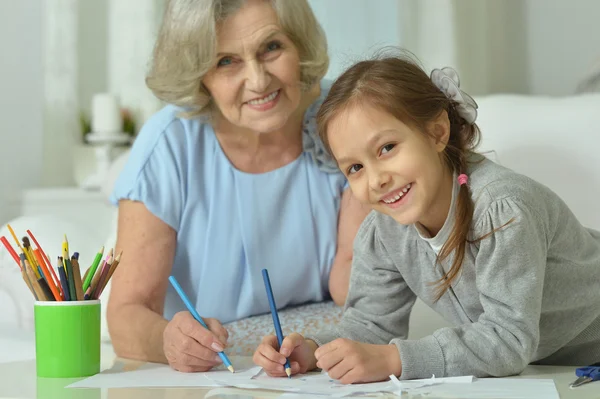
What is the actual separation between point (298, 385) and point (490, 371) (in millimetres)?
231

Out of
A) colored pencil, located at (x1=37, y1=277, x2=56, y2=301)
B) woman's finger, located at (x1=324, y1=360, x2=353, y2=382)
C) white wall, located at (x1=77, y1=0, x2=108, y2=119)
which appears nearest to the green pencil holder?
colored pencil, located at (x1=37, y1=277, x2=56, y2=301)

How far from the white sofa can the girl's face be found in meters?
0.38

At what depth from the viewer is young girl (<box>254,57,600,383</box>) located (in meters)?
1.04

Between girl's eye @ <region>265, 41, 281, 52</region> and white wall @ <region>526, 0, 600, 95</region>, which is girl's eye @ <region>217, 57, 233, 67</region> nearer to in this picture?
girl's eye @ <region>265, 41, 281, 52</region>

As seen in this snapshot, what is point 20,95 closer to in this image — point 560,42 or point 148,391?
point 560,42

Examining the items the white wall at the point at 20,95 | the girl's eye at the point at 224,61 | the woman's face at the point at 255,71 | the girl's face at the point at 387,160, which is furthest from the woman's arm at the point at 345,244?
the white wall at the point at 20,95

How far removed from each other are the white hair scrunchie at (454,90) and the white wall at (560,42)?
3.25 ft

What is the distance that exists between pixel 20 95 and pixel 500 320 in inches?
83.8

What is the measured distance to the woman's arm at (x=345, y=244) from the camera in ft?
5.10

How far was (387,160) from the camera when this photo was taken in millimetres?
1096

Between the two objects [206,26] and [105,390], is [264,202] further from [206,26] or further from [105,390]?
[105,390]

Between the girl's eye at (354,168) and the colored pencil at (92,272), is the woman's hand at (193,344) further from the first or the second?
the girl's eye at (354,168)

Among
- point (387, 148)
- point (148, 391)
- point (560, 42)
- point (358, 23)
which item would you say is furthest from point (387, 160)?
point (358, 23)

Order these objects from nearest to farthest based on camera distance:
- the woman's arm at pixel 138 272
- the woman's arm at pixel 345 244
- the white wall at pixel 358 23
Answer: the woman's arm at pixel 138 272, the woman's arm at pixel 345 244, the white wall at pixel 358 23
